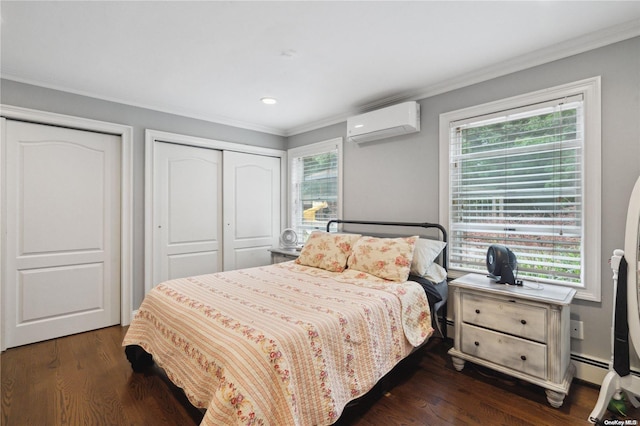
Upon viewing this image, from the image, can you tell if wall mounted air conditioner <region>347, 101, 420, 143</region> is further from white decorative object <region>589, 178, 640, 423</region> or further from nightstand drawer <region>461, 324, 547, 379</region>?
nightstand drawer <region>461, 324, 547, 379</region>

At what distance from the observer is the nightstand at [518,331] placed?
6.23ft

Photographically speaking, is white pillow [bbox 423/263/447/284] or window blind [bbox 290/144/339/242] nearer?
white pillow [bbox 423/263/447/284]

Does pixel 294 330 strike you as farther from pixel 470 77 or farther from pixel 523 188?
pixel 470 77

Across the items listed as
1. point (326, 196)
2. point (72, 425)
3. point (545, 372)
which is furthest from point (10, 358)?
point (545, 372)

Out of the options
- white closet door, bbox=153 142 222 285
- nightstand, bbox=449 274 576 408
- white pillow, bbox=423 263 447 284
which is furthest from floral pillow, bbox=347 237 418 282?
white closet door, bbox=153 142 222 285

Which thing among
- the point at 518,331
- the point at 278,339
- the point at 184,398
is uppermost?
the point at 278,339

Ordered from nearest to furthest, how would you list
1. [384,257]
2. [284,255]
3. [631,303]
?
[631,303], [384,257], [284,255]

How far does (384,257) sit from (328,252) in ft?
1.99

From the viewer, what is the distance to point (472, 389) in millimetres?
2100

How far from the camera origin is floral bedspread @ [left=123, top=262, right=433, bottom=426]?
1344 millimetres

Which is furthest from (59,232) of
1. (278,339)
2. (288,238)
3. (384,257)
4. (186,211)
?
(384,257)

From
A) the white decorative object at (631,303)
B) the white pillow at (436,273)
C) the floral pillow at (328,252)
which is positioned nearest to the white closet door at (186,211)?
the floral pillow at (328,252)

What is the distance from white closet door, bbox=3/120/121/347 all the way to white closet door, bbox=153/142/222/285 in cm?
40

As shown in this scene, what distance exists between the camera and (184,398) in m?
2.01
